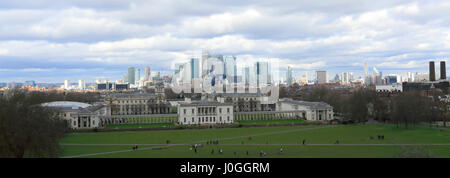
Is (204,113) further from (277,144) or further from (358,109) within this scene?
(277,144)

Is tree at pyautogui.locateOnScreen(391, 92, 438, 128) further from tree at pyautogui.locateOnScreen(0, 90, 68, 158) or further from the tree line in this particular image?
tree at pyautogui.locateOnScreen(0, 90, 68, 158)

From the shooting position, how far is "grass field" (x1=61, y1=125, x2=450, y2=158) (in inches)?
1596

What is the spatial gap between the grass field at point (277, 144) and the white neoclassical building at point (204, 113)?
21.9m

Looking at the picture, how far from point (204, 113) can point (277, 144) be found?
37.2 metres

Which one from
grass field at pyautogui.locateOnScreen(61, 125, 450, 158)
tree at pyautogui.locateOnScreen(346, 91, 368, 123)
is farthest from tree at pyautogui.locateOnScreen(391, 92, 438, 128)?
tree at pyautogui.locateOnScreen(346, 91, 368, 123)

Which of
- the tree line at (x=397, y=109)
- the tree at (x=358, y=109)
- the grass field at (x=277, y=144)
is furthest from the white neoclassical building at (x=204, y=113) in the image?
the tree line at (x=397, y=109)

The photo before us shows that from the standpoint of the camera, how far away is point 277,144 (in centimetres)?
4822

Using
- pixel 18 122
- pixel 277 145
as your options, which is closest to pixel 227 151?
pixel 277 145

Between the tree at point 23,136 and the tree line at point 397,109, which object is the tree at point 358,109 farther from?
the tree at point 23,136

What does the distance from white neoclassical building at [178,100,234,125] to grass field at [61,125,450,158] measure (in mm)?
21896

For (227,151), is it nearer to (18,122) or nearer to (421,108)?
(18,122)

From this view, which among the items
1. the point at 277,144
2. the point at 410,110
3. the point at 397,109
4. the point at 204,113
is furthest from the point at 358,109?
the point at 277,144
